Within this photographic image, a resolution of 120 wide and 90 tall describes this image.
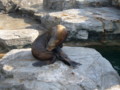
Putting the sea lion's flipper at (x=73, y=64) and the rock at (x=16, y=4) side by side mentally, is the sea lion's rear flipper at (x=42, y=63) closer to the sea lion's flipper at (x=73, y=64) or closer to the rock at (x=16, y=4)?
the sea lion's flipper at (x=73, y=64)

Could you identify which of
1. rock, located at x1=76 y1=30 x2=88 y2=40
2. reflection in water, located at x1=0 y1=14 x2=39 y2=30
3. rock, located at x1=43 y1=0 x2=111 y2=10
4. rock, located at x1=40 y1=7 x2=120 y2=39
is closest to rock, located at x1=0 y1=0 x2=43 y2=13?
reflection in water, located at x1=0 y1=14 x2=39 y2=30

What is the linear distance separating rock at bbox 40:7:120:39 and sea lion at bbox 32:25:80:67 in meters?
3.08

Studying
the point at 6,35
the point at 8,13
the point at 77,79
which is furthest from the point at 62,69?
the point at 8,13

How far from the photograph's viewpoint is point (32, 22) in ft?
40.0

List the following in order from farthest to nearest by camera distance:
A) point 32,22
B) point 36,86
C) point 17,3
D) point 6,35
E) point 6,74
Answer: point 17,3 → point 32,22 → point 6,35 → point 6,74 → point 36,86

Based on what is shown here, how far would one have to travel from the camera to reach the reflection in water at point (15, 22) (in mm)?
11508

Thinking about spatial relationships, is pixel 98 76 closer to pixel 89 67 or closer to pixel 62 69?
pixel 89 67

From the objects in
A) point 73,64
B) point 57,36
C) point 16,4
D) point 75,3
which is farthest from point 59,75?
point 16,4

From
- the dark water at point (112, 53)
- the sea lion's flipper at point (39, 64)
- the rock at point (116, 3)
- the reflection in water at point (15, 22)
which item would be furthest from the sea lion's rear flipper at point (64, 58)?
the rock at point (116, 3)

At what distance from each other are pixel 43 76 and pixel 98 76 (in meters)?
1.12

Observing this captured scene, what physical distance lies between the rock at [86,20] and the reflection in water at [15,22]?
0.91 m

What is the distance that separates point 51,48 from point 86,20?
372 cm

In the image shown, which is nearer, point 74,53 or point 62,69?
point 62,69

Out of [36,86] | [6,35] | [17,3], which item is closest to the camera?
[36,86]
